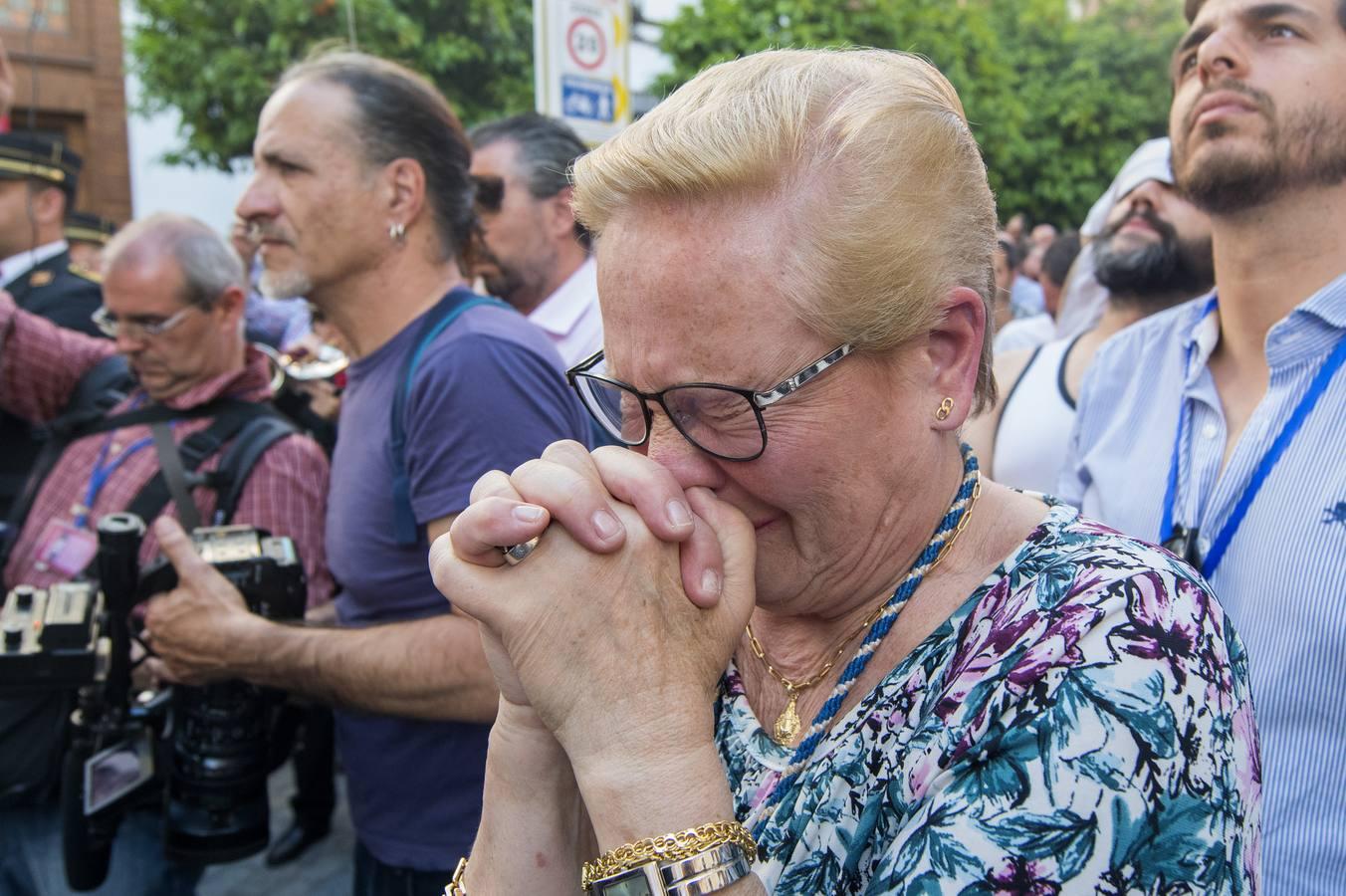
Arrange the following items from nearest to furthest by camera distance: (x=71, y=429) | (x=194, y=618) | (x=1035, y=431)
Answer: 1. (x=194, y=618)
2. (x=1035, y=431)
3. (x=71, y=429)

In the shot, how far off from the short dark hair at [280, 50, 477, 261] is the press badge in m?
1.43

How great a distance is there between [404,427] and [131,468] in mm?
1318

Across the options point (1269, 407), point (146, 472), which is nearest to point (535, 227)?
point (146, 472)

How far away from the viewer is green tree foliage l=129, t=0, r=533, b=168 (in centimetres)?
1463

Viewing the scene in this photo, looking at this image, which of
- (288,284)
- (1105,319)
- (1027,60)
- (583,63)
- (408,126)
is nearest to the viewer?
(288,284)

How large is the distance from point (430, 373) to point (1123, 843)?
5.73 feet

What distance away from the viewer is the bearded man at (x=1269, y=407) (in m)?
1.86

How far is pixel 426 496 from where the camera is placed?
2.31 metres

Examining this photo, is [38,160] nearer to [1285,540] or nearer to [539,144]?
[539,144]

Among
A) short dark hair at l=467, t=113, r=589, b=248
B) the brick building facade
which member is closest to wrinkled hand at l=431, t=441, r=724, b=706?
short dark hair at l=467, t=113, r=589, b=248

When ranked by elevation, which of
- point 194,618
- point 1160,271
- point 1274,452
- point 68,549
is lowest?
point 68,549

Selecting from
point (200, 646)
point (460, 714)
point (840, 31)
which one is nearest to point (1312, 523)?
point (460, 714)

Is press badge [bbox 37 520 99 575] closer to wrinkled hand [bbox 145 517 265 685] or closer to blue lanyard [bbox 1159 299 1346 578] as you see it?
wrinkled hand [bbox 145 517 265 685]

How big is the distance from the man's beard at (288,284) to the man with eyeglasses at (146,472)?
52 centimetres
